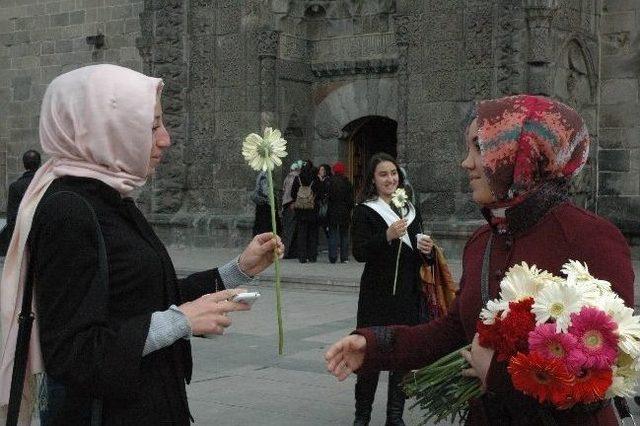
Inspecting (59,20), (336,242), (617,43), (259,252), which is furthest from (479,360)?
(59,20)

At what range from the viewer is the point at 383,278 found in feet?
21.7

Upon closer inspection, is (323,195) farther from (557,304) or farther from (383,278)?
(557,304)

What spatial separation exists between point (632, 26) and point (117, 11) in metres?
9.98

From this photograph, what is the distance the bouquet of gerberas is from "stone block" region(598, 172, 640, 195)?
1439 centimetres

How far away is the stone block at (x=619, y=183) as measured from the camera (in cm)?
1667

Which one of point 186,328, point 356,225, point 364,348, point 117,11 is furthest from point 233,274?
point 117,11

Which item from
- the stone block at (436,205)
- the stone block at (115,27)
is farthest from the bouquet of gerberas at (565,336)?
the stone block at (115,27)

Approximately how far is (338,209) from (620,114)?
460 centimetres

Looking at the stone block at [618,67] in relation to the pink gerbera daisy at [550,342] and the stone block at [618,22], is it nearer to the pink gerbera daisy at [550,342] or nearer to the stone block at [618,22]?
the stone block at [618,22]

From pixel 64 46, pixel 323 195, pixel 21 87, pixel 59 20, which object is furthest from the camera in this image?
pixel 21 87

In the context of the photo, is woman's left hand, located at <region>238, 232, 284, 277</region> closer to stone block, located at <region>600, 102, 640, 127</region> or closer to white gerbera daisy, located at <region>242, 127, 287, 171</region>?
white gerbera daisy, located at <region>242, 127, 287, 171</region>

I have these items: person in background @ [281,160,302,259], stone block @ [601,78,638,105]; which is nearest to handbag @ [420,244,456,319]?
person in background @ [281,160,302,259]

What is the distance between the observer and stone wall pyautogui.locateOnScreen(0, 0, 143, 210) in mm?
21406

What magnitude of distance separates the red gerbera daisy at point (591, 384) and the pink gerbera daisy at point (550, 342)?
78 millimetres
